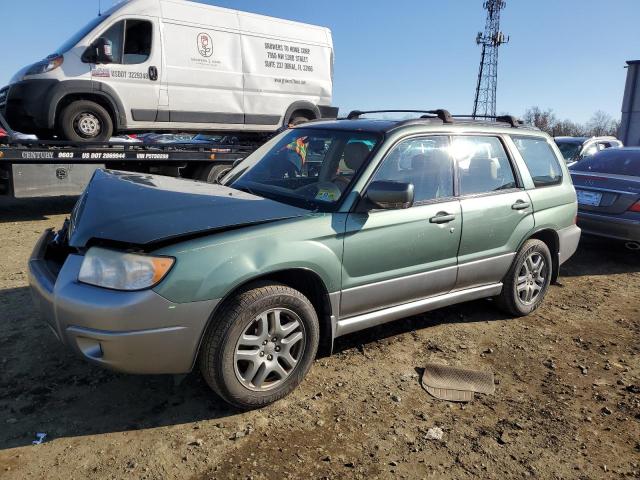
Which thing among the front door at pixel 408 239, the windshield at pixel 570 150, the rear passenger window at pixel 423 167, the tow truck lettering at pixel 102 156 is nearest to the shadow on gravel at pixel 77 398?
the front door at pixel 408 239

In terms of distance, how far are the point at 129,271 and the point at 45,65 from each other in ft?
20.8

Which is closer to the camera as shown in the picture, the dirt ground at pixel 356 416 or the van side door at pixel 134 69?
the dirt ground at pixel 356 416

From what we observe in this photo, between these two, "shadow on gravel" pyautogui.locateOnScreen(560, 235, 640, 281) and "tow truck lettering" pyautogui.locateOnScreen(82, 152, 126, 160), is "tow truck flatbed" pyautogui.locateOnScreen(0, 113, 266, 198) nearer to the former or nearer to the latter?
"tow truck lettering" pyautogui.locateOnScreen(82, 152, 126, 160)

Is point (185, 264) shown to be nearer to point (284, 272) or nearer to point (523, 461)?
point (284, 272)

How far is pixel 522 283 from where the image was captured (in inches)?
181

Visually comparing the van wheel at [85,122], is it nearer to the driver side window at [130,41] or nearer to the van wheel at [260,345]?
the driver side window at [130,41]

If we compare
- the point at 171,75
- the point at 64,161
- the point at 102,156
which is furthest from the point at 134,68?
A: the point at 64,161

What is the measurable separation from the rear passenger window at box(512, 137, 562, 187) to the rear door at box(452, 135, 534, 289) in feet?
0.87

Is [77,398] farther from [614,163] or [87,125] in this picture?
[614,163]

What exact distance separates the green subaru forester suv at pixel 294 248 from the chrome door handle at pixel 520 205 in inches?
0.7

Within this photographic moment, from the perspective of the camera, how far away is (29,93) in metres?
7.49

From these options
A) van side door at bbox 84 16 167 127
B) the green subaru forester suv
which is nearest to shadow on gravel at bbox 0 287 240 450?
the green subaru forester suv

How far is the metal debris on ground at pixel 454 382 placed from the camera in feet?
10.9

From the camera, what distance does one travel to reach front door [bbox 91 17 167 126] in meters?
7.92
